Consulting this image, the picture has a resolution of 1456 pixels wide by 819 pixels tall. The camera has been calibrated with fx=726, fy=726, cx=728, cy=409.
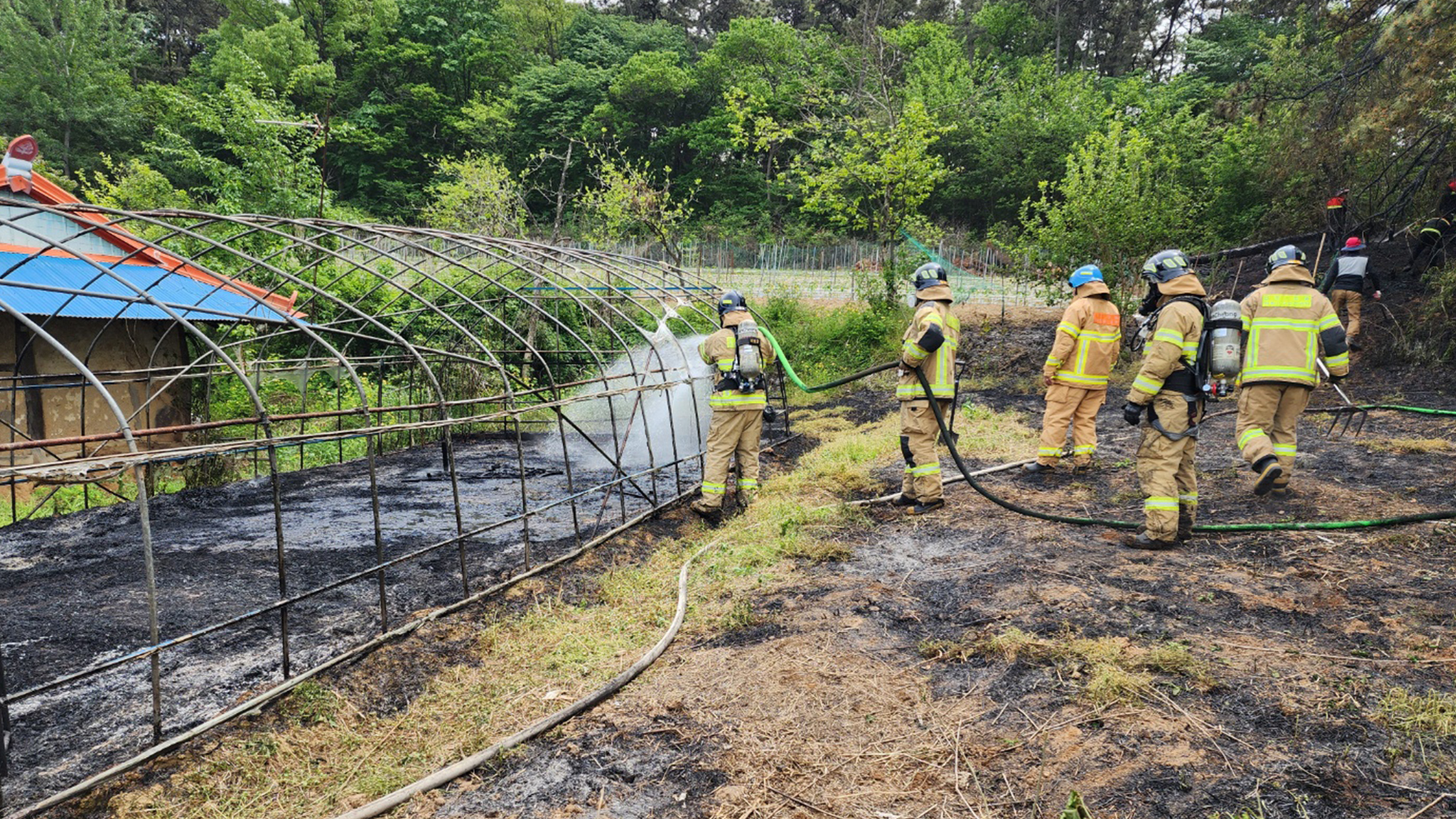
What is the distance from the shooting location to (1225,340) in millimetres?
5246

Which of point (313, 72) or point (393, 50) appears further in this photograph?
point (393, 50)

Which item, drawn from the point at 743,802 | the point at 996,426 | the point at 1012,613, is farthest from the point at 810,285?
the point at 743,802

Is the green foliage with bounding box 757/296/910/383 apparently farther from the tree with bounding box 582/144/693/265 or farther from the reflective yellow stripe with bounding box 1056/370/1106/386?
the reflective yellow stripe with bounding box 1056/370/1106/386

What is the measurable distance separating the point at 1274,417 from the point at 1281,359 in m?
0.52

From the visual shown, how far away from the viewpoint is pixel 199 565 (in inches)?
266

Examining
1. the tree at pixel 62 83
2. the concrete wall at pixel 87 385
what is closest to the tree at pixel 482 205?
the concrete wall at pixel 87 385

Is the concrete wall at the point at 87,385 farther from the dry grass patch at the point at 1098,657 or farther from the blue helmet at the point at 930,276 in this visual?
the dry grass patch at the point at 1098,657

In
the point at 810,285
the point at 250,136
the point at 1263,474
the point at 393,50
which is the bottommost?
the point at 1263,474

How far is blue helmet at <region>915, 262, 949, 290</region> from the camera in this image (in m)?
6.96

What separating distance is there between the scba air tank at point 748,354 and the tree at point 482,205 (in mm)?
10971

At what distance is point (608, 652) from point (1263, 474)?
17.8 feet

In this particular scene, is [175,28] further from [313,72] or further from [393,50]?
[313,72]

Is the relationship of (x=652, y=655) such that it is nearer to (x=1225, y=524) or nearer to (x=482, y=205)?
(x=1225, y=524)

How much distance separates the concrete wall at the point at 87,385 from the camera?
10.4 metres
